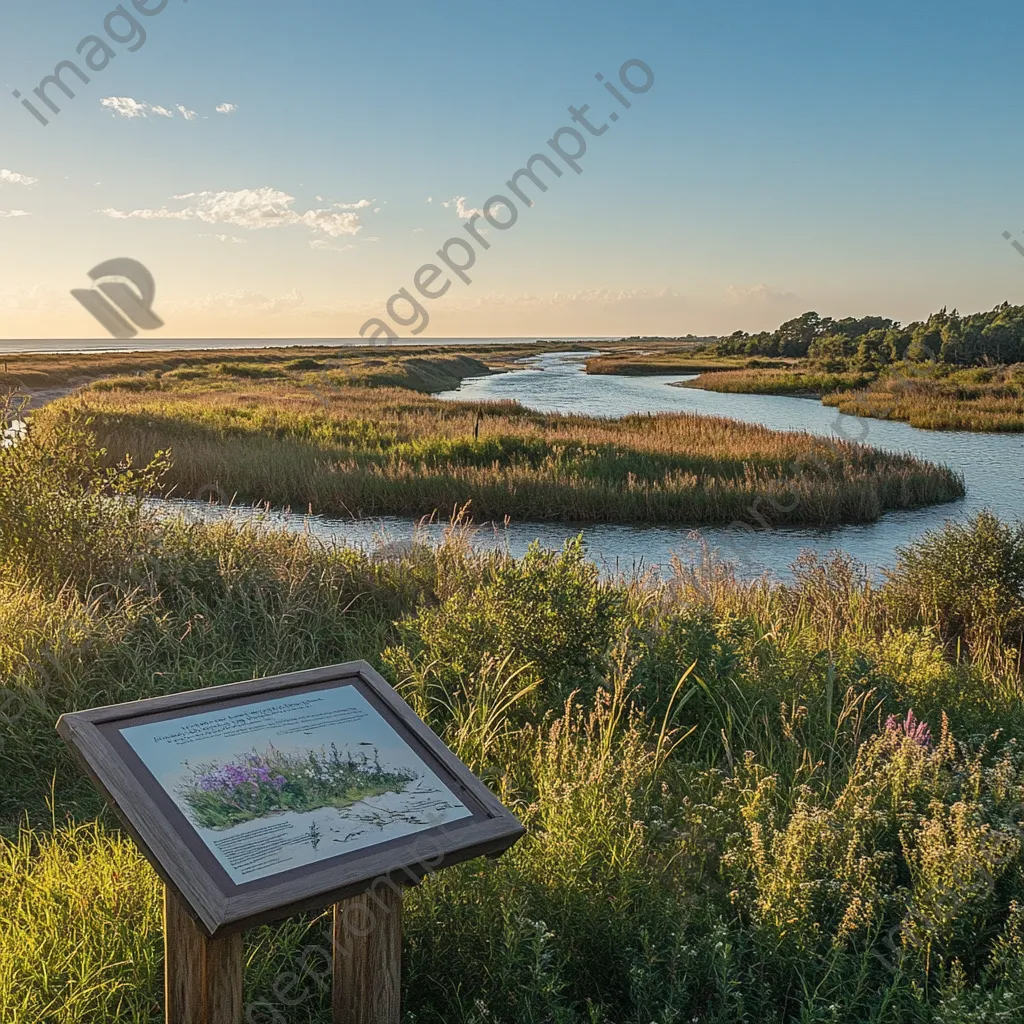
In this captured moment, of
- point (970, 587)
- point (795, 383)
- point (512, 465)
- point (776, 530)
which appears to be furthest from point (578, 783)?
point (795, 383)

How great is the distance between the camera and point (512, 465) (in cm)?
1948

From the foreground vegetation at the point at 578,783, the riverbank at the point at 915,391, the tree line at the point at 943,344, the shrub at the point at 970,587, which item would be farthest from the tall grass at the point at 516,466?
the tree line at the point at 943,344

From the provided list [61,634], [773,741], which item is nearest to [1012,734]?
[773,741]

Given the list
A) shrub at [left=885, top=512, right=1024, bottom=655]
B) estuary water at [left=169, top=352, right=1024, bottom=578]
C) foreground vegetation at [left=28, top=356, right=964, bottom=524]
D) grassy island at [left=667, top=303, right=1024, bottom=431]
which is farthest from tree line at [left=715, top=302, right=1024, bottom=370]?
shrub at [left=885, top=512, right=1024, bottom=655]

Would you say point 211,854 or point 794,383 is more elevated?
point 794,383

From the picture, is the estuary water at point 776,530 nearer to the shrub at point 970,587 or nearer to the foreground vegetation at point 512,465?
the foreground vegetation at point 512,465

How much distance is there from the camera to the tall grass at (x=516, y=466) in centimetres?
1730

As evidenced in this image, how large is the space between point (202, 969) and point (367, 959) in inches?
17.5

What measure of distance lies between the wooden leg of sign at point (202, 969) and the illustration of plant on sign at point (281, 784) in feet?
0.78

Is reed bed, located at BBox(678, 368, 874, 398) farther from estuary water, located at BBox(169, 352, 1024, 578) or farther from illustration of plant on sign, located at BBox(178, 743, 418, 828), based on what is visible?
Answer: illustration of plant on sign, located at BBox(178, 743, 418, 828)

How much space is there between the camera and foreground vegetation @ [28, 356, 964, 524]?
17312mm

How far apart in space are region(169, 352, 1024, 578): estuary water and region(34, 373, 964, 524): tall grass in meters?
0.69

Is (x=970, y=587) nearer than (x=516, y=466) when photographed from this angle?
Yes

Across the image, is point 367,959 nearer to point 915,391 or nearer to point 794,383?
point 915,391
